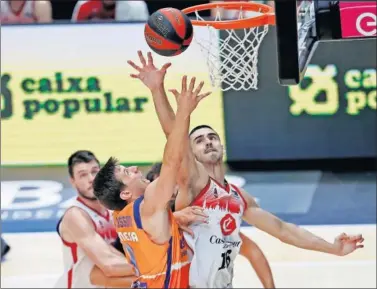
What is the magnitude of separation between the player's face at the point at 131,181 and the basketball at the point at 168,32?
0.66 m

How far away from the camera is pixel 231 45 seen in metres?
6.54

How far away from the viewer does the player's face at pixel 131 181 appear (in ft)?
16.3

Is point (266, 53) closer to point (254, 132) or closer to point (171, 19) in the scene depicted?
point (254, 132)

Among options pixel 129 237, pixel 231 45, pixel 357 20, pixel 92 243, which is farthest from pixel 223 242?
pixel 231 45

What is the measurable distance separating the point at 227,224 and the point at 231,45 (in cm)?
161

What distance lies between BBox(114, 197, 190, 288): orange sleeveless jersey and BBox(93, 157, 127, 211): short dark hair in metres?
0.06

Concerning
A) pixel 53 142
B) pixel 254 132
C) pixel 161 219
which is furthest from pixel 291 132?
pixel 161 219

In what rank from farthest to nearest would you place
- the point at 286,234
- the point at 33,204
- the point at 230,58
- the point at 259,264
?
the point at 33,204 < the point at 259,264 < the point at 230,58 < the point at 286,234

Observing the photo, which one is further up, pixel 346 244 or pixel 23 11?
pixel 23 11

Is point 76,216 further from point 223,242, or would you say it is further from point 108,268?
point 223,242

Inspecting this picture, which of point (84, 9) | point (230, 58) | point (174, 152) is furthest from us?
point (84, 9)

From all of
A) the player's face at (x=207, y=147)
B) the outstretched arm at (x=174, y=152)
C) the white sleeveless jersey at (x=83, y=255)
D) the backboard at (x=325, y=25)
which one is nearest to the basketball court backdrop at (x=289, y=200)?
the backboard at (x=325, y=25)

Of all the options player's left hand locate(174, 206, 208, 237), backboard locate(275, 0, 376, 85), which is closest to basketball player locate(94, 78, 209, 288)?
player's left hand locate(174, 206, 208, 237)

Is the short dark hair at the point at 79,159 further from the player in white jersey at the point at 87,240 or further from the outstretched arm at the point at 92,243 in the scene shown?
the outstretched arm at the point at 92,243
